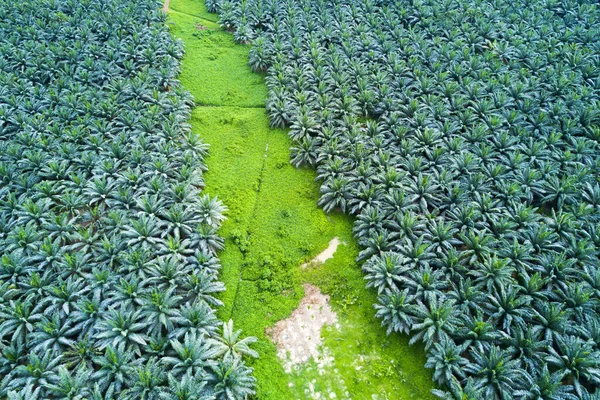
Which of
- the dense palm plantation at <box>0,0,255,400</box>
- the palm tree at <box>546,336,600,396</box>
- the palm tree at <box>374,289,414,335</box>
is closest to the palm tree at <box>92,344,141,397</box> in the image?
the dense palm plantation at <box>0,0,255,400</box>

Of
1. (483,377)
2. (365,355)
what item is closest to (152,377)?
(365,355)

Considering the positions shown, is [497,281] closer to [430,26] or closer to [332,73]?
[332,73]

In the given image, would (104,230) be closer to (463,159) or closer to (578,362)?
(463,159)

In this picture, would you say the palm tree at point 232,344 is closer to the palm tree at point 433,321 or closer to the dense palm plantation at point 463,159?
the dense palm plantation at point 463,159

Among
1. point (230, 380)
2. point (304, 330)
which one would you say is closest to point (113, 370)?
point (230, 380)

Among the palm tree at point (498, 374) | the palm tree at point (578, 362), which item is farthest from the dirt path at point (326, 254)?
the palm tree at point (578, 362)

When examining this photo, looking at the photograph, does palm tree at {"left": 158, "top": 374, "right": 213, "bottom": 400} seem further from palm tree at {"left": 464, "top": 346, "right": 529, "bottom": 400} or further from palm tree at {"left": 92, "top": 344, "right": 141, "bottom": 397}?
palm tree at {"left": 464, "top": 346, "right": 529, "bottom": 400}

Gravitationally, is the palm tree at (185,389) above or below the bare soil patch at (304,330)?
above

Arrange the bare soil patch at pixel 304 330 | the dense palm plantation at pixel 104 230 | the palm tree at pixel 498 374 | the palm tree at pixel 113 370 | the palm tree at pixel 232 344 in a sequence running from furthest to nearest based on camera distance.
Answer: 1. the bare soil patch at pixel 304 330
2. the palm tree at pixel 232 344
3. the dense palm plantation at pixel 104 230
4. the palm tree at pixel 498 374
5. the palm tree at pixel 113 370
